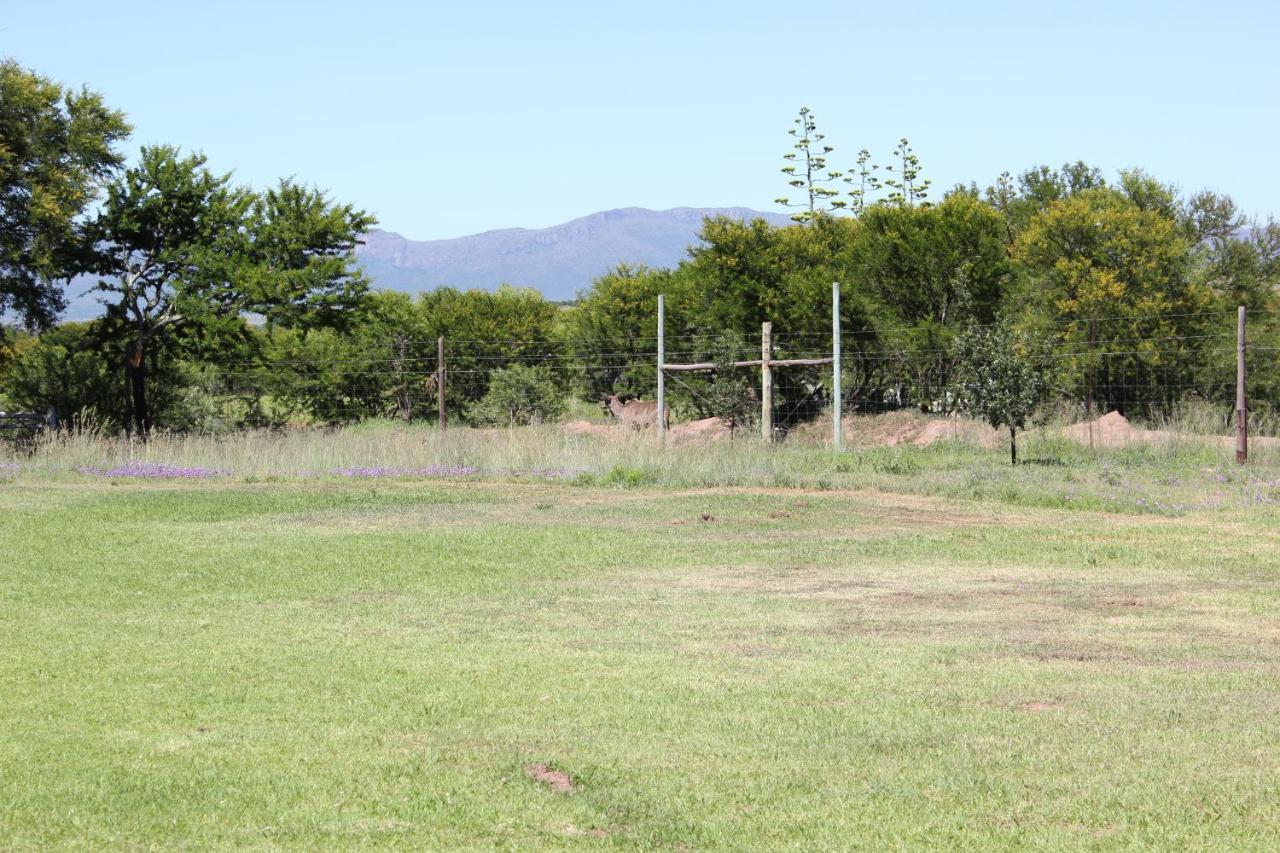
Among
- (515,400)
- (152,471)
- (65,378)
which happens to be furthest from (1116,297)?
(65,378)

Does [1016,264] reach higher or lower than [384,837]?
higher

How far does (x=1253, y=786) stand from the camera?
5.98m

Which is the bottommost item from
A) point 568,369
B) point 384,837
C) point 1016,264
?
point 384,837

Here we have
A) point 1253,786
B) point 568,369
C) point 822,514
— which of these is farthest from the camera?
point 568,369

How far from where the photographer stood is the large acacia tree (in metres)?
→ 31.0

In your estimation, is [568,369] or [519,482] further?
[568,369]

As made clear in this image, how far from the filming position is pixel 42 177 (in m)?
29.2

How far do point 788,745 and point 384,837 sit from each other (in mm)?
2065

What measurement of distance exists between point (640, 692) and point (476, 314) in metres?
32.1

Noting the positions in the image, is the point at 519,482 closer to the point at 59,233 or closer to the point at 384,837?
the point at 59,233

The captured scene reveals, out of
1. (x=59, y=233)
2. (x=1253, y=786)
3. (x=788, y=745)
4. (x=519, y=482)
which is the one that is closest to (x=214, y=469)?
(x=519, y=482)

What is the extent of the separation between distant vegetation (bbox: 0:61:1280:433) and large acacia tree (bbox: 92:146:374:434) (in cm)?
5

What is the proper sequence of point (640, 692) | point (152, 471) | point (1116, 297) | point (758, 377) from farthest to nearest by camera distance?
point (758, 377) → point (1116, 297) → point (152, 471) → point (640, 692)

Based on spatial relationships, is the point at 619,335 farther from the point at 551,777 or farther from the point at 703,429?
the point at 551,777
